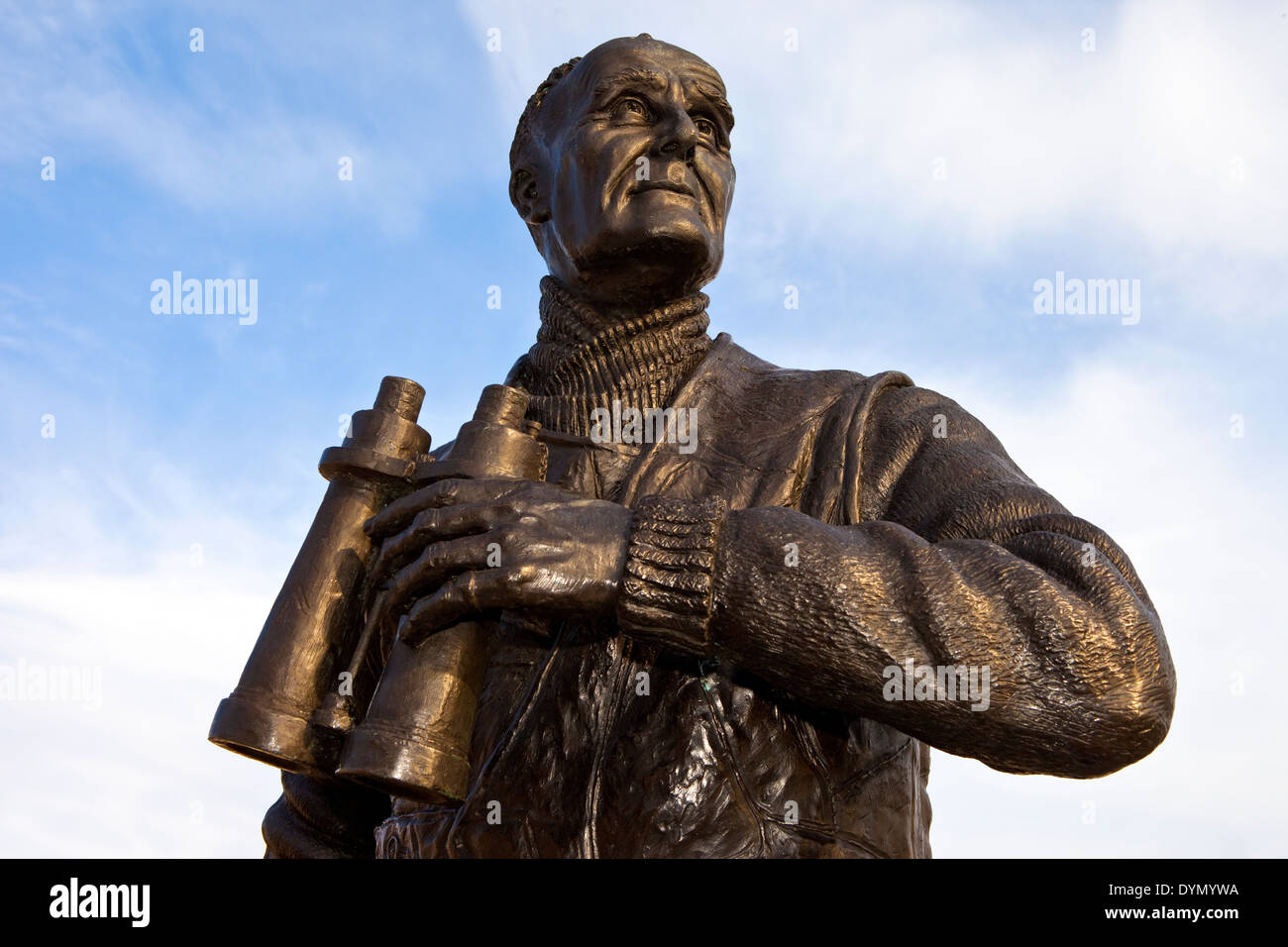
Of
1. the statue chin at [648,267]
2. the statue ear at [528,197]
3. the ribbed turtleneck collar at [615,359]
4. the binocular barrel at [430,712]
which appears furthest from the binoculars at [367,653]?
the statue ear at [528,197]

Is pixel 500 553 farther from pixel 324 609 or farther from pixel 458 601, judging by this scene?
pixel 324 609

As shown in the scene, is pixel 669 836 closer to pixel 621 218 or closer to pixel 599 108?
pixel 621 218

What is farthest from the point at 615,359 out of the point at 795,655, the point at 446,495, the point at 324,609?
the point at 795,655

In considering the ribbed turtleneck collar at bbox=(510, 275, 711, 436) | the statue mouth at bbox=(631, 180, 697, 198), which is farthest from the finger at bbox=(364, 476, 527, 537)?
the statue mouth at bbox=(631, 180, 697, 198)

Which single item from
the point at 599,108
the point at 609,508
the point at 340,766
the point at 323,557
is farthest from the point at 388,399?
the point at 599,108

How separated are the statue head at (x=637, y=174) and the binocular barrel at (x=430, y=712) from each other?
4.13ft

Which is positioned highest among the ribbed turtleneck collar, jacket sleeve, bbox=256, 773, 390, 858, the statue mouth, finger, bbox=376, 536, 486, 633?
the statue mouth

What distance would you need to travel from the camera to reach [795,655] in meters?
3.50

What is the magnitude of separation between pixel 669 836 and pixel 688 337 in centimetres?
188

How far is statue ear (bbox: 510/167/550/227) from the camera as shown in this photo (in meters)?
5.32

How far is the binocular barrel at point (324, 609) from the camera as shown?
146 inches

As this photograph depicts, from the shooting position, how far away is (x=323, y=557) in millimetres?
3984

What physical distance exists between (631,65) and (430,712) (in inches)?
101

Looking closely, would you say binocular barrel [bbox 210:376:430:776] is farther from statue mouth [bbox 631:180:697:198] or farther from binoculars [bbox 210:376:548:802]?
statue mouth [bbox 631:180:697:198]
